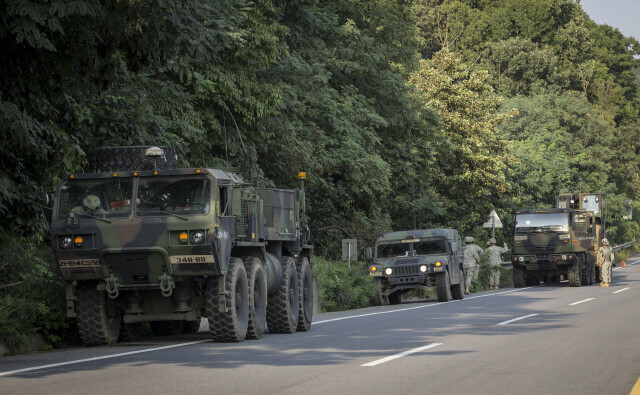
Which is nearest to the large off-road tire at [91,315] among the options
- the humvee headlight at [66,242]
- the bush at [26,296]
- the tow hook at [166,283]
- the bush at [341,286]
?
the bush at [26,296]

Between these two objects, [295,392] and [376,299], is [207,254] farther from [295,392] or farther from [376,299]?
[376,299]

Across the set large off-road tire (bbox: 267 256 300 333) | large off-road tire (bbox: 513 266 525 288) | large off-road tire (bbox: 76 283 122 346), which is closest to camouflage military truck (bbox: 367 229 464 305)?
large off-road tire (bbox: 513 266 525 288)

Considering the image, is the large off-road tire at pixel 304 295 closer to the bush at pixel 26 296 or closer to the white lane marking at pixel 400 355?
the white lane marking at pixel 400 355

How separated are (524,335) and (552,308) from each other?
7820 mm

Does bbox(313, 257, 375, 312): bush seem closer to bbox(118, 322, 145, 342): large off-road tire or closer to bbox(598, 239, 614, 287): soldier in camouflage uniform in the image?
bbox(118, 322, 145, 342): large off-road tire

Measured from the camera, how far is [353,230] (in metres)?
35.7

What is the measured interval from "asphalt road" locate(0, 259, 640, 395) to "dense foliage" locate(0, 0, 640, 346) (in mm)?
2684

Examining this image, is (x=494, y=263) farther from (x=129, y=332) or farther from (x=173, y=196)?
(x=173, y=196)

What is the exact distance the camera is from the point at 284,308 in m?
17.4

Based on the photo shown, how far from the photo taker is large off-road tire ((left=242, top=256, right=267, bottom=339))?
1584cm

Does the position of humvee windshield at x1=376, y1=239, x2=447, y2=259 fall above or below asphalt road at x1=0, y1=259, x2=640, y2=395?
above

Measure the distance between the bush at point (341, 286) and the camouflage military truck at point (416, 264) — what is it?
48cm

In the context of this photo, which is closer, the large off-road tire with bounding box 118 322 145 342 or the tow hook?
the tow hook

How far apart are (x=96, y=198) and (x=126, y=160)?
1.63m
